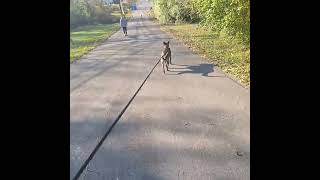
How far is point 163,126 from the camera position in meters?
6.91

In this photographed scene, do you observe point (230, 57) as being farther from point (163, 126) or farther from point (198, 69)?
point (163, 126)

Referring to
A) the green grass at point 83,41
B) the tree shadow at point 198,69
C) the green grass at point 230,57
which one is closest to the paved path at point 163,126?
the tree shadow at point 198,69

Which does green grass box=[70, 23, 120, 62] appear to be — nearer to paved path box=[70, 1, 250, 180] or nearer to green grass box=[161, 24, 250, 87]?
paved path box=[70, 1, 250, 180]

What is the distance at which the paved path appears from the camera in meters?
4.98

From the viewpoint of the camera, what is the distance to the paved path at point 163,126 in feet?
16.3

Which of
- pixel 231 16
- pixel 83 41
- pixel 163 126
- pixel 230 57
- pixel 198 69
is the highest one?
pixel 231 16

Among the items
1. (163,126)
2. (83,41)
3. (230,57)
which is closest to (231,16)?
(230,57)

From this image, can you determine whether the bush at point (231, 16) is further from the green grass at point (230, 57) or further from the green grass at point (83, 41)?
the green grass at point (83, 41)

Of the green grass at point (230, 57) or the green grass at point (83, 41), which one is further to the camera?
the green grass at point (83, 41)
